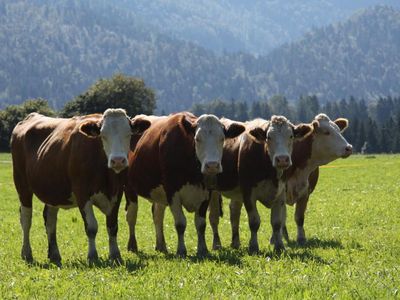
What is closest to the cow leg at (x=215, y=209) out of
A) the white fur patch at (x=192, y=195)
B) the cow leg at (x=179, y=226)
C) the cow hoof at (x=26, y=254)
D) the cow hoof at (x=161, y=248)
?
the cow hoof at (x=161, y=248)

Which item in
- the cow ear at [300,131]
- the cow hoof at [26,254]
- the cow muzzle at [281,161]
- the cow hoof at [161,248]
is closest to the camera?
the cow muzzle at [281,161]

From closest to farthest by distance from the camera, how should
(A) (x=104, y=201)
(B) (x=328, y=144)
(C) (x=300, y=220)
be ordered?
(A) (x=104, y=201), (C) (x=300, y=220), (B) (x=328, y=144)

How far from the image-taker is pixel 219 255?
13750 millimetres

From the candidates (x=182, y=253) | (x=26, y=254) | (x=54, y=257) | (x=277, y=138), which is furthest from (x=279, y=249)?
(x=26, y=254)

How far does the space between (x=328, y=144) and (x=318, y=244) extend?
3.00 meters

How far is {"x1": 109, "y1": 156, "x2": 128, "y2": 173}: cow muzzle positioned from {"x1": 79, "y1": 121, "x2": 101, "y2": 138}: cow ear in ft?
2.81

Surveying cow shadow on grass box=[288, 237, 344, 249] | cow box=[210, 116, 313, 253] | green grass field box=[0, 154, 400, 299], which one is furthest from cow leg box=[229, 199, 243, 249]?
cow box=[210, 116, 313, 253]

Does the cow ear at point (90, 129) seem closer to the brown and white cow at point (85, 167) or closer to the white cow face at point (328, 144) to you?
the brown and white cow at point (85, 167)

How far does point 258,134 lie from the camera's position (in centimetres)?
1470

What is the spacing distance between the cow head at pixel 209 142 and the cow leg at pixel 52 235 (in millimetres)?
3810

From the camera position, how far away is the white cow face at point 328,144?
17.8 metres

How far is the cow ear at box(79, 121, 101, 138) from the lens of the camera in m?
13.4

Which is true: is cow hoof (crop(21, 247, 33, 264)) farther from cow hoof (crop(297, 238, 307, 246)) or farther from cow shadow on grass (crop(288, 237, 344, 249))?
cow hoof (crop(297, 238, 307, 246))

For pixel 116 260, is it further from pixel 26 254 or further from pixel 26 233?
pixel 26 233
